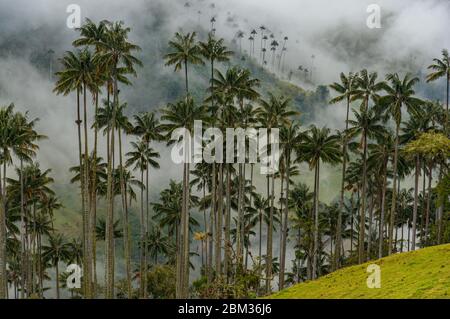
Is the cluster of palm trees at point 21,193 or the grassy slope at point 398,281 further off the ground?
the cluster of palm trees at point 21,193

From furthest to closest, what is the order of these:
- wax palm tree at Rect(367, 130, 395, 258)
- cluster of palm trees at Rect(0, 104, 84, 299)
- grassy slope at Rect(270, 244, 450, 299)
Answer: wax palm tree at Rect(367, 130, 395, 258), cluster of palm trees at Rect(0, 104, 84, 299), grassy slope at Rect(270, 244, 450, 299)

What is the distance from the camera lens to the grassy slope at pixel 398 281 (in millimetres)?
28328

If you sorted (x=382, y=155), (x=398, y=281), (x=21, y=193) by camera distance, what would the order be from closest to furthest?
1. (x=398, y=281)
2. (x=21, y=193)
3. (x=382, y=155)

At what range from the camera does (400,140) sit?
7869 centimetres

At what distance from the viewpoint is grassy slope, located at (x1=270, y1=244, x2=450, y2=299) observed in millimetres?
28328

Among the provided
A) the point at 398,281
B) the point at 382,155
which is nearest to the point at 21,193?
the point at 382,155

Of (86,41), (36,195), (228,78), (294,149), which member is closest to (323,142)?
(294,149)

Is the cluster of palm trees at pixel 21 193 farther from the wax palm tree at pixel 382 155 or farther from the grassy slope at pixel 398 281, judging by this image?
the wax palm tree at pixel 382 155

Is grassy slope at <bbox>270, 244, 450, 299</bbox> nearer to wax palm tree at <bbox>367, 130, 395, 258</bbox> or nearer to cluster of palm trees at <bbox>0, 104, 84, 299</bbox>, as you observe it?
cluster of palm trees at <bbox>0, 104, 84, 299</bbox>

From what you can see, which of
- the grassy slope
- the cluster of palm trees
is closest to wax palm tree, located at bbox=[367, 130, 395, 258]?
the grassy slope

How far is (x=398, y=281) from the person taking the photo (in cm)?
3306

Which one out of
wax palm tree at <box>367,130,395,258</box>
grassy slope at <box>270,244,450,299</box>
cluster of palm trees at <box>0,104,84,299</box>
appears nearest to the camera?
grassy slope at <box>270,244,450,299</box>

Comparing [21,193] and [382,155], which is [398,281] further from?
[21,193]

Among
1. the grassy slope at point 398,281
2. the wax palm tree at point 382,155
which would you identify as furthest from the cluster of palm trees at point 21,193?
the wax palm tree at point 382,155
